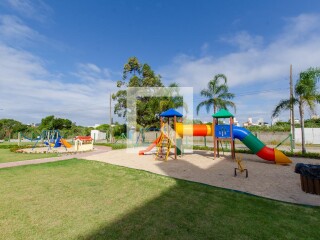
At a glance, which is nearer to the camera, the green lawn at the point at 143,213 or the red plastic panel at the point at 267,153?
the green lawn at the point at 143,213

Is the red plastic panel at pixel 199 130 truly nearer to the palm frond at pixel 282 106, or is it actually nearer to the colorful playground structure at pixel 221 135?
the colorful playground structure at pixel 221 135

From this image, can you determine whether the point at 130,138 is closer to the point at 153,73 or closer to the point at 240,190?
the point at 153,73

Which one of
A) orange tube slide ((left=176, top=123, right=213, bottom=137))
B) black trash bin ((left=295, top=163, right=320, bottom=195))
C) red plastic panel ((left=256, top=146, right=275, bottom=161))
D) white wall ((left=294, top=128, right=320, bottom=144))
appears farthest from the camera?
white wall ((left=294, top=128, right=320, bottom=144))

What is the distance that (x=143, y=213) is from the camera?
4039mm

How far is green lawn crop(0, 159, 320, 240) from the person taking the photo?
128 inches

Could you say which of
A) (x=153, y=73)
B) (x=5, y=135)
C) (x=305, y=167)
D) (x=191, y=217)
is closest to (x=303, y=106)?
(x=305, y=167)

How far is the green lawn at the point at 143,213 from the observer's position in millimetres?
3252

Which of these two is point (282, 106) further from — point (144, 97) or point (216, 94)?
point (144, 97)

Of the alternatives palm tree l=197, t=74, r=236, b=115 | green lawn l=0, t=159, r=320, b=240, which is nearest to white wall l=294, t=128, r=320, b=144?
palm tree l=197, t=74, r=236, b=115

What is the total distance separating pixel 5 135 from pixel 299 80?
164 ft

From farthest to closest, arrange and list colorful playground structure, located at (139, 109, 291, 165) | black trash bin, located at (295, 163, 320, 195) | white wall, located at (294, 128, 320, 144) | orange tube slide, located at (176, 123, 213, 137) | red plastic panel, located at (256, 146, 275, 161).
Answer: white wall, located at (294, 128, 320, 144) → orange tube slide, located at (176, 123, 213, 137) → colorful playground structure, located at (139, 109, 291, 165) → red plastic panel, located at (256, 146, 275, 161) → black trash bin, located at (295, 163, 320, 195)

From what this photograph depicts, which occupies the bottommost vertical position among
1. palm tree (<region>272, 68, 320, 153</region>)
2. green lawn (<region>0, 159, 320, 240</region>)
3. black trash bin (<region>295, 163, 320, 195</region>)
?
green lawn (<region>0, 159, 320, 240</region>)

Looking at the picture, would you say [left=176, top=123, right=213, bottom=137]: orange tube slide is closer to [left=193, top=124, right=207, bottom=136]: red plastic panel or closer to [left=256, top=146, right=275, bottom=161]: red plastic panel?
[left=193, top=124, right=207, bottom=136]: red plastic panel

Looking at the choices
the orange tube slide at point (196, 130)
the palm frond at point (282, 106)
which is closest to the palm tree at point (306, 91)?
the palm frond at point (282, 106)
